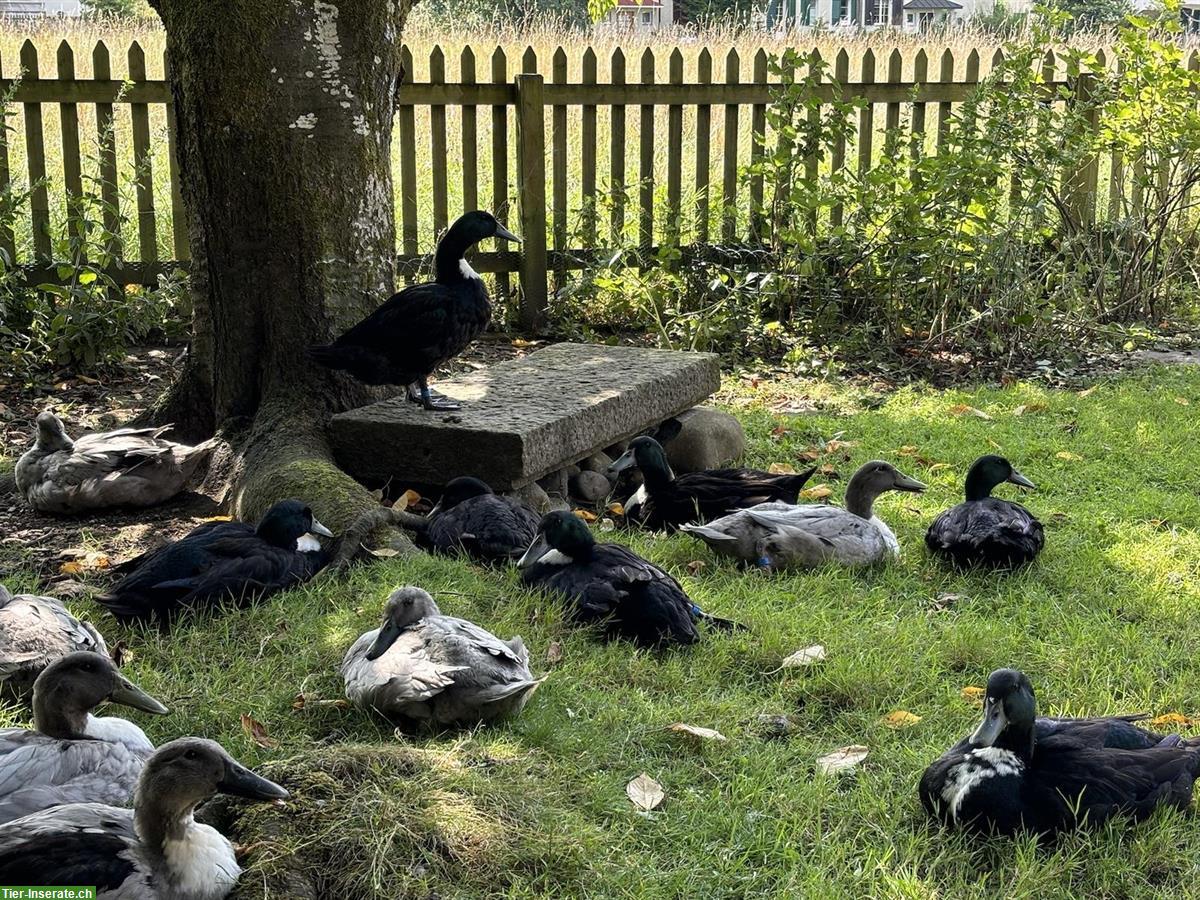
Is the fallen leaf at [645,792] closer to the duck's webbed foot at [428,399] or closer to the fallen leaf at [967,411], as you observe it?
the duck's webbed foot at [428,399]

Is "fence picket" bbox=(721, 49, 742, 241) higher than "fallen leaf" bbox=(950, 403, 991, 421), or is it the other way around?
"fence picket" bbox=(721, 49, 742, 241)

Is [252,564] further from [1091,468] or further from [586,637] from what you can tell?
[1091,468]

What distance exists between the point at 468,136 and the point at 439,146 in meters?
0.30

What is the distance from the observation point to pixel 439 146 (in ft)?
35.5

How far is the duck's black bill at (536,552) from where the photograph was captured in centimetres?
544

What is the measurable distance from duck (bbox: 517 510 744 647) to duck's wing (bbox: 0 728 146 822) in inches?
76.4

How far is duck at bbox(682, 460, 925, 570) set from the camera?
600cm

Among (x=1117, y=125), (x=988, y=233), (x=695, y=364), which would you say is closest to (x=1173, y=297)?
(x=1117, y=125)

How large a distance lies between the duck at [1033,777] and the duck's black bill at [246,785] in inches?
75.8

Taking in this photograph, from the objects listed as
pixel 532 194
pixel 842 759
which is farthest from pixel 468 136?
pixel 842 759

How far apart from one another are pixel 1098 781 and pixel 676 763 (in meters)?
1.28

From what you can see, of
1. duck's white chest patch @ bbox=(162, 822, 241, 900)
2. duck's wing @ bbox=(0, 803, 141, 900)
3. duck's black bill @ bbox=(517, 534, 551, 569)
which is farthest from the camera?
duck's black bill @ bbox=(517, 534, 551, 569)

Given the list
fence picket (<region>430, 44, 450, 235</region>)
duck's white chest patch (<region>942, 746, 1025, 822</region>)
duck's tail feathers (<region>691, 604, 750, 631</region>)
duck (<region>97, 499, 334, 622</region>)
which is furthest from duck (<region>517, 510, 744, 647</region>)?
fence picket (<region>430, 44, 450, 235</region>)

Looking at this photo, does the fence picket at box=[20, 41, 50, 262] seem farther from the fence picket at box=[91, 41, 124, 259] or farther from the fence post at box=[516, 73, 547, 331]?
the fence post at box=[516, 73, 547, 331]
